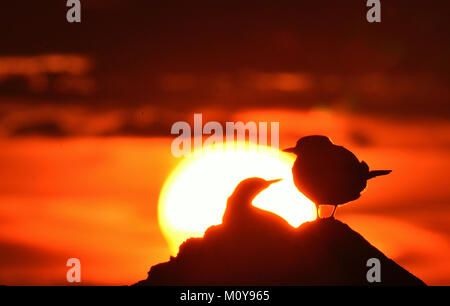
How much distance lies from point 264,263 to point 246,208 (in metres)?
1.22

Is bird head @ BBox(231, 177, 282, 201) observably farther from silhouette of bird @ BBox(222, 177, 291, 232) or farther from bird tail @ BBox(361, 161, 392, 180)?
bird tail @ BBox(361, 161, 392, 180)

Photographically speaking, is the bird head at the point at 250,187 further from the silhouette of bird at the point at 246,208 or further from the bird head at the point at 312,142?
the bird head at the point at 312,142

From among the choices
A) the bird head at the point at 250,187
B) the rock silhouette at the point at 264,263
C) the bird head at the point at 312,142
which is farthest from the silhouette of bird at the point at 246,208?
the bird head at the point at 312,142

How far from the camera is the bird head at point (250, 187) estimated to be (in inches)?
638

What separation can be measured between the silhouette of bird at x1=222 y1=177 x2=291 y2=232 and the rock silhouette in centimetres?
12

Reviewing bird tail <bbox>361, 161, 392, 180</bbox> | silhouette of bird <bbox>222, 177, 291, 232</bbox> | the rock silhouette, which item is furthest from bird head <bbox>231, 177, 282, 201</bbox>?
bird tail <bbox>361, 161, 392, 180</bbox>

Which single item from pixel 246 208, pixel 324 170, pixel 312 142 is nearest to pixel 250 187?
pixel 246 208

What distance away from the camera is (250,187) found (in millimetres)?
16234

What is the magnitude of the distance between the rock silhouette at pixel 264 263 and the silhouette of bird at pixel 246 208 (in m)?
0.12
